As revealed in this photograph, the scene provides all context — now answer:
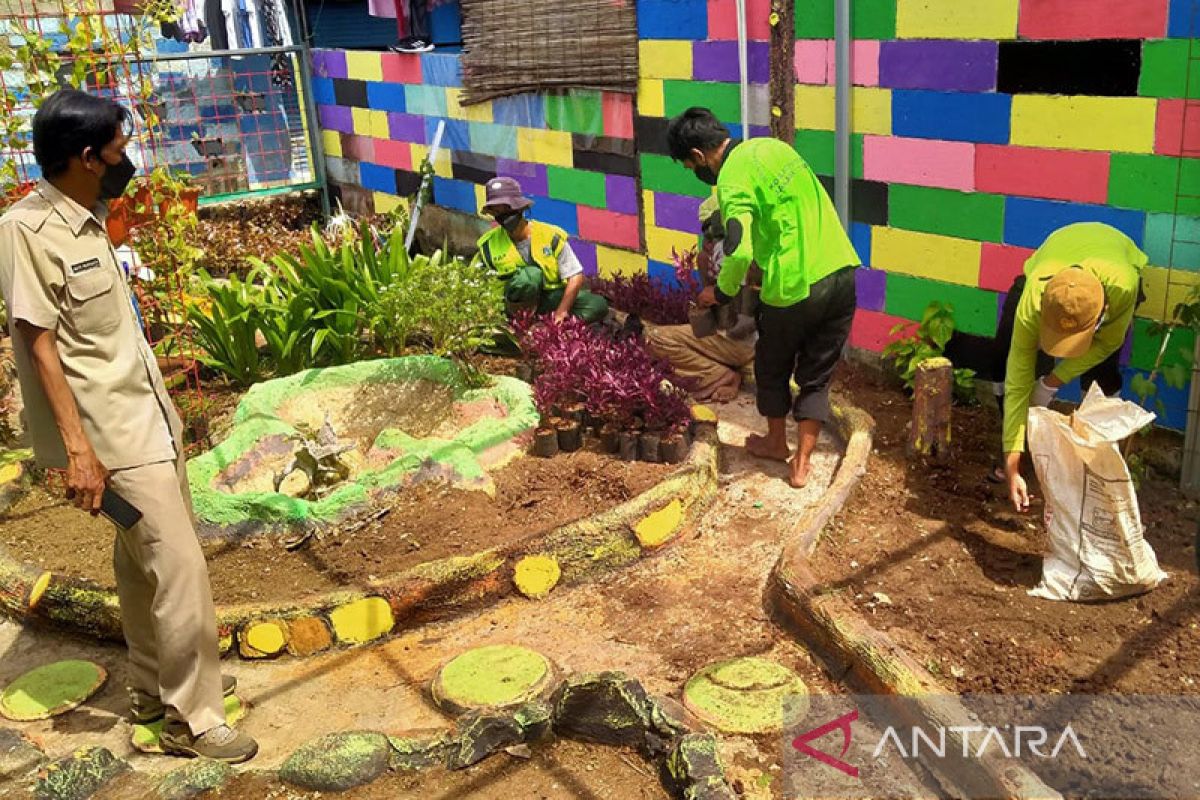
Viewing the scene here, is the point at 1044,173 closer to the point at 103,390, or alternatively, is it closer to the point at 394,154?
the point at 103,390

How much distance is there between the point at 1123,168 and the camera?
4816 mm

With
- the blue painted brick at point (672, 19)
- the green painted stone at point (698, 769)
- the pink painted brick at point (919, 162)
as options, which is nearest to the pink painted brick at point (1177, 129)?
the pink painted brick at point (919, 162)

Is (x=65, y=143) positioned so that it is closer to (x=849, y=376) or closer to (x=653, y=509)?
(x=653, y=509)

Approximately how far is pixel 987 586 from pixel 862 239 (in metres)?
2.49

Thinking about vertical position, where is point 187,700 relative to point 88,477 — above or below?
below

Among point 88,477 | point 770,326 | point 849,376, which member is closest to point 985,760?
point 770,326

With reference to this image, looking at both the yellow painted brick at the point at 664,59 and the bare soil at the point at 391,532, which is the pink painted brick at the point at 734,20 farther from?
the bare soil at the point at 391,532

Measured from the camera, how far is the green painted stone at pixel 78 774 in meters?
3.51

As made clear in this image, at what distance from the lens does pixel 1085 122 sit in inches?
194

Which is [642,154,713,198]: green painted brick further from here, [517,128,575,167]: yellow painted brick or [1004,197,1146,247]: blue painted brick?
[1004,197,1146,247]: blue painted brick

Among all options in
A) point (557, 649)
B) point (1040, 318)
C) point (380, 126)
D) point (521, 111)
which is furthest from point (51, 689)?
point (380, 126)

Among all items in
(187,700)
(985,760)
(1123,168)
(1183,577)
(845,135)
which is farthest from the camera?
(845,135)

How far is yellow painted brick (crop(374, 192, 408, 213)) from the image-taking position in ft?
33.9

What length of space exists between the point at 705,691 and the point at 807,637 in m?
0.52
